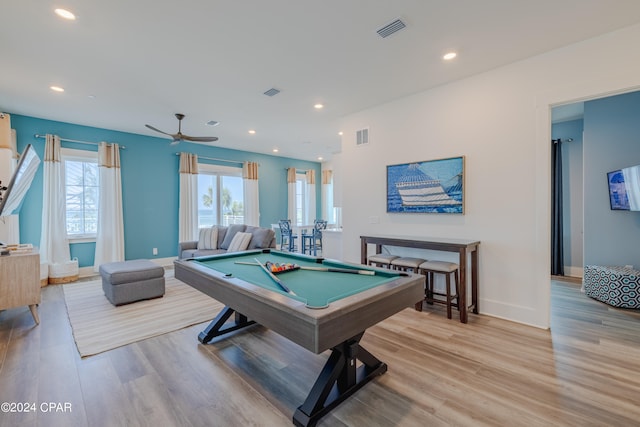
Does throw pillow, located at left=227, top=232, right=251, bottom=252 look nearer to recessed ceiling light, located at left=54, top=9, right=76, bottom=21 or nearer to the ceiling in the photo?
the ceiling

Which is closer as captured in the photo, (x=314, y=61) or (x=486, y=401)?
(x=486, y=401)

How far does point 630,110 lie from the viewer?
3799mm

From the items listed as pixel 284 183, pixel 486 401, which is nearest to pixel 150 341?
pixel 486 401

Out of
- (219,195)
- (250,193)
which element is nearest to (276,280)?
(219,195)

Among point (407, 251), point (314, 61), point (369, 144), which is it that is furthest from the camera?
point (369, 144)

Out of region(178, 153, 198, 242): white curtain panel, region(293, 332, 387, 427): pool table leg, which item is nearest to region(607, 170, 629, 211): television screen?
region(293, 332, 387, 427): pool table leg

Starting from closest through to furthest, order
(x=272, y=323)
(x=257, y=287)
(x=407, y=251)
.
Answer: (x=272, y=323) < (x=257, y=287) < (x=407, y=251)

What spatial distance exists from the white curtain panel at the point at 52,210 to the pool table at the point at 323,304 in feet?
13.2

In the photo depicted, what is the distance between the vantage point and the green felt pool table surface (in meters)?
1.70

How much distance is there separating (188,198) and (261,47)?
4.68 metres

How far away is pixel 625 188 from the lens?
368cm

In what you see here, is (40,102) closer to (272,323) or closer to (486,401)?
(272,323)

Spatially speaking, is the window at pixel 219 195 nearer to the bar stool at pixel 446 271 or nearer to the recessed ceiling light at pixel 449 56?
the bar stool at pixel 446 271

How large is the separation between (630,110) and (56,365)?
7.07m
